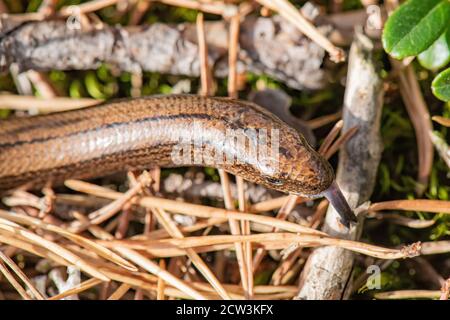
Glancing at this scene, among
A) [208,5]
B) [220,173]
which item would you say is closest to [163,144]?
[220,173]

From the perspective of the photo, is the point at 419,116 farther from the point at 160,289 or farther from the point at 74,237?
the point at 74,237

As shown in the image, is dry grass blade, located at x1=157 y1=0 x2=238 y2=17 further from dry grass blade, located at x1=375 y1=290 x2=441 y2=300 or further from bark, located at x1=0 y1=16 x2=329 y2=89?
dry grass blade, located at x1=375 y1=290 x2=441 y2=300

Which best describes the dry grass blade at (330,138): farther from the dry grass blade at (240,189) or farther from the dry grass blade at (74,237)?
the dry grass blade at (74,237)

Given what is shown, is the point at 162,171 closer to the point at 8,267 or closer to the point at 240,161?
the point at 240,161
